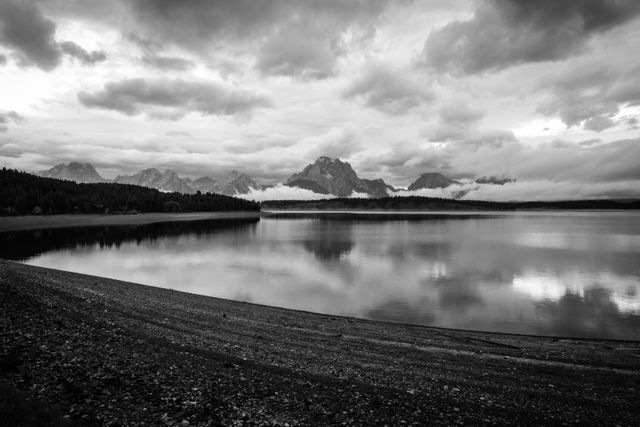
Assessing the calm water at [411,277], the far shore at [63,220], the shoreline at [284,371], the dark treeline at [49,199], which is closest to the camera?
the shoreline at [284,371]

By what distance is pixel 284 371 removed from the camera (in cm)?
1388

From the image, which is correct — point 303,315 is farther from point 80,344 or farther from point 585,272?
point 585,272

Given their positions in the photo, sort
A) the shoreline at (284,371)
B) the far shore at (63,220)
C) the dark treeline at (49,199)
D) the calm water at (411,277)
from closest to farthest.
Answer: the shoreline at (284,371) → the calm water at (411,277) → the far shore at (63,220) → the dark treeline at (49,199)

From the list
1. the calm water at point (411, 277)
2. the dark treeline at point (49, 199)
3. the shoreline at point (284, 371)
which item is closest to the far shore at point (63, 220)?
the dark treeline at point (49, 199)

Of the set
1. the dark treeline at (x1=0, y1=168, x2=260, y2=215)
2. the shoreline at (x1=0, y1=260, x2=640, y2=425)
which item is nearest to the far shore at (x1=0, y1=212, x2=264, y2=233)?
the dark treeline at (x1=0, y1=168, x2=260, y2=215)

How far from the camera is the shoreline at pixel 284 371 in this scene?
10609 mm

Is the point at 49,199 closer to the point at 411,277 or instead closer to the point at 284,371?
the point at 411,277

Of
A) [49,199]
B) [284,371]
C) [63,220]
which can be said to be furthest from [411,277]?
[49,199]

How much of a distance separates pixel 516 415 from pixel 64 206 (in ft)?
621

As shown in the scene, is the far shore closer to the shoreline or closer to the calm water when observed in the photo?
the calm water

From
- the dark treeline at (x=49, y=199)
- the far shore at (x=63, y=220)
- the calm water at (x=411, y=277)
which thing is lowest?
the calm water at (x=411, y=277)

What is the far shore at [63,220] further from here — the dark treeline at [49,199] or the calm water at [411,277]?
the calm water at [411,277]

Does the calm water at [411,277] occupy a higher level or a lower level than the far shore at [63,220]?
lower

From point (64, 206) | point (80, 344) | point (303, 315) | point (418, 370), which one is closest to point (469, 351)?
point (418, 370)
